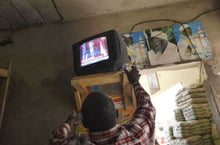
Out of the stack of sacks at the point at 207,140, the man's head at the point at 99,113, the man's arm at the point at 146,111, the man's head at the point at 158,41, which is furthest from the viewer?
the stack of sacks at the point at 207,140

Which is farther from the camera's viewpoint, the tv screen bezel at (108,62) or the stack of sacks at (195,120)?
the stack of sacks at (195,120)

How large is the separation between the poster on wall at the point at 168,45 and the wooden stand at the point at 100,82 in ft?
0.93

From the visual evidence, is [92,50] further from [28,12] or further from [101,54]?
[28,12]

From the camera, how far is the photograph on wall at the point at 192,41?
1926 mm

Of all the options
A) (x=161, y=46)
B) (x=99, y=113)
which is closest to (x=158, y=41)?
(x=161, y=46)

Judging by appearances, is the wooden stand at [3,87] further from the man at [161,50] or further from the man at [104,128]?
the man at [161,50]

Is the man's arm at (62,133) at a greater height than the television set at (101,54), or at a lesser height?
lesser

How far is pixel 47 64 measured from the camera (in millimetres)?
2117

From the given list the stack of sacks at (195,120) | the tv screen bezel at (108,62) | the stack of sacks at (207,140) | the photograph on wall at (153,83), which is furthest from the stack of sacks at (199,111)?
the tv screen bezel at (108,62)

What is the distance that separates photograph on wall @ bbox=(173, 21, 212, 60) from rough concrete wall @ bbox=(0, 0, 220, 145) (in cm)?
8

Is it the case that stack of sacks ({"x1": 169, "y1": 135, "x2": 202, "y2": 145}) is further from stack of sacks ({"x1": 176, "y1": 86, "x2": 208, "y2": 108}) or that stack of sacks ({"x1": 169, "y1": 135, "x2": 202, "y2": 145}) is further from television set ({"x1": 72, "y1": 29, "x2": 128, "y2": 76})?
television set ({"x1": 72, "y1": 29, "x2": 128, "y2": 76})

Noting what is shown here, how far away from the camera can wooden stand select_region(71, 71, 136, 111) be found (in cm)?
160

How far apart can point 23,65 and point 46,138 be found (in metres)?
0.78

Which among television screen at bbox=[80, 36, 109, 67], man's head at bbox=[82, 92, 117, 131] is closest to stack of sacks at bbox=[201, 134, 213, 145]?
television screen at bbox=[80, 36, 109, 67]
